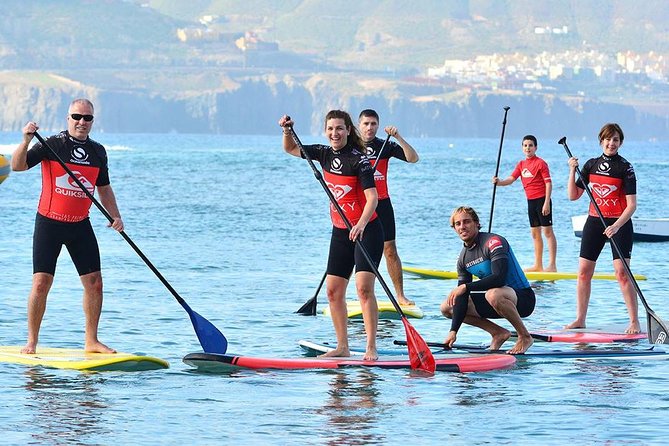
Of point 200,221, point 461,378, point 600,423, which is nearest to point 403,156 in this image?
point 461,378

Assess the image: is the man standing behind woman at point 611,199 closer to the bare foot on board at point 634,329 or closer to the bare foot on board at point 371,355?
the bare foot on board at point 634,329

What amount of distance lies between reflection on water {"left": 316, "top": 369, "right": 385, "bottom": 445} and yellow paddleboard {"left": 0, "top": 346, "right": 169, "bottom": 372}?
1.50m

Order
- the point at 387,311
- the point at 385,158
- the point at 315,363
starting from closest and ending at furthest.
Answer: the point at 315,363 < the point at 385,158 < the point at 387,311

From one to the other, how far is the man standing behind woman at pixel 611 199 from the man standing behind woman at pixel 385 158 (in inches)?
63.7

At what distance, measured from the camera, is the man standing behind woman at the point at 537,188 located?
17.5m

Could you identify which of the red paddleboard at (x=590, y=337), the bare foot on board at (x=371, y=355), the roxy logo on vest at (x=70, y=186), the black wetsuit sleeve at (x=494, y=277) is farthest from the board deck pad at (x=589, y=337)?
the roxy logo on vest at (x=70, y=186)

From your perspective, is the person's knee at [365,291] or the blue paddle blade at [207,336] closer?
the person's knee at [365,291]

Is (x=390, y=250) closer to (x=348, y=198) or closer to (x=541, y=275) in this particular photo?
(x=348, y=198)

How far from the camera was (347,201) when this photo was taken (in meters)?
10.2

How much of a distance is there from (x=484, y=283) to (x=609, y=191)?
2253mm

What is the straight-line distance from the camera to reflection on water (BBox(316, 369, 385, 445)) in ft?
27.1

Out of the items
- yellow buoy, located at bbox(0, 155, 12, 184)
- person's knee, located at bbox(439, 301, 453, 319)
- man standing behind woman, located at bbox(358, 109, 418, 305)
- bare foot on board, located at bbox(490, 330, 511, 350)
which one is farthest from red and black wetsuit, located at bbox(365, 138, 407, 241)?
yellow buoy, located at bbox(0, 155, 12, 184)

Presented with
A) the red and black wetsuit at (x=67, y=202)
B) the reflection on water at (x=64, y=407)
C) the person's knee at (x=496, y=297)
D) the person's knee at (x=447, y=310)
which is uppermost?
the red and black wetsuit at (x=67, y=202)

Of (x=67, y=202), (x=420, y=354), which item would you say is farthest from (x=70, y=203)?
(x=420, y=354)
